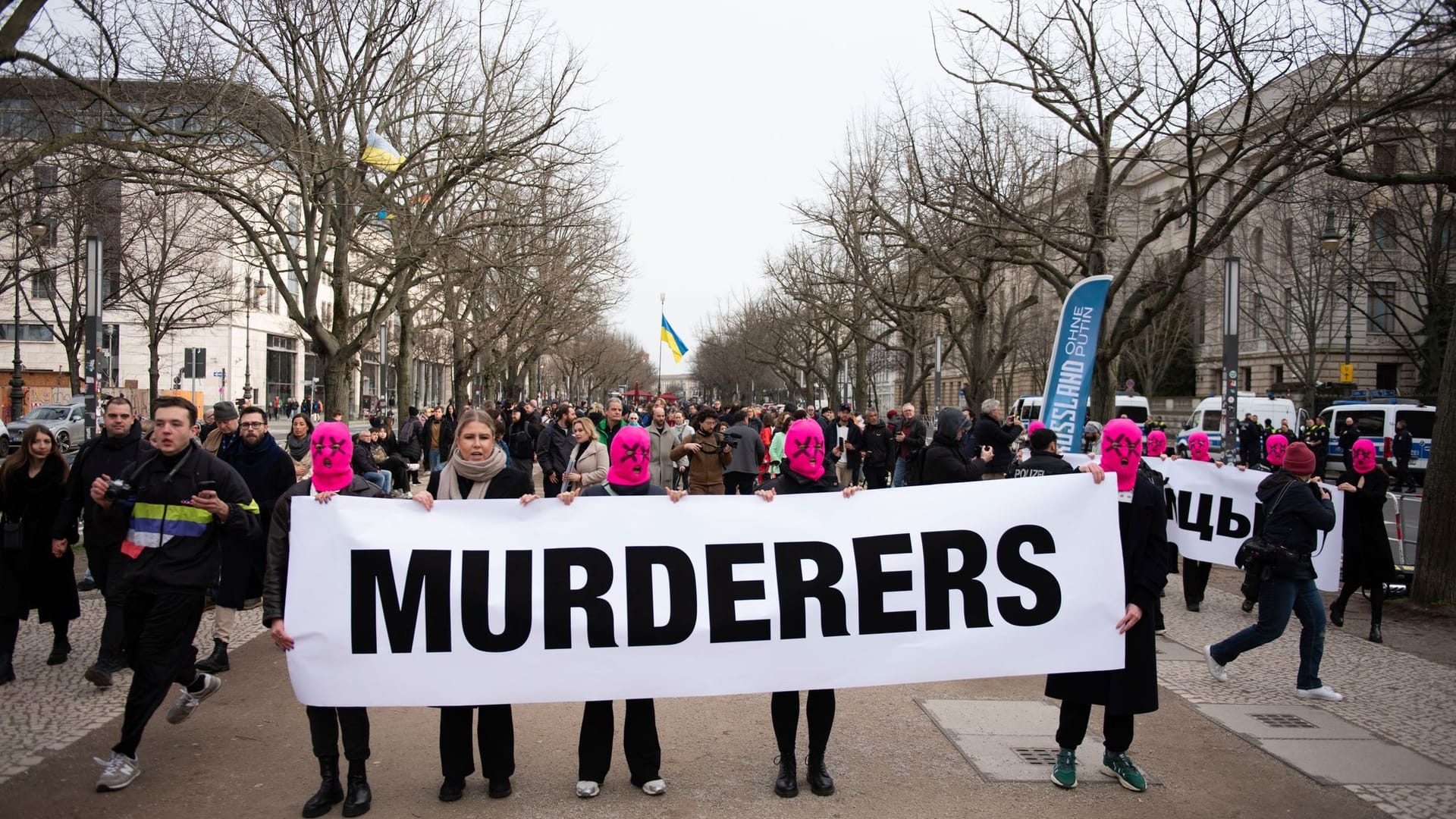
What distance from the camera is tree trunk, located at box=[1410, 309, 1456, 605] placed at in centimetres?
1023

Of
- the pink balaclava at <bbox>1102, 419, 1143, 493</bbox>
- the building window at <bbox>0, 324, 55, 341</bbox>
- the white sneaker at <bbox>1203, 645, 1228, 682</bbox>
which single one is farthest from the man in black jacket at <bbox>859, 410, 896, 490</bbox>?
the building window at <bbox>0, 324, 55, 341</bbox>

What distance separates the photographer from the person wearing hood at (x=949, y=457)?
→ 1054 centimetres

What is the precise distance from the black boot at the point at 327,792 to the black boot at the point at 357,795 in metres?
0.06

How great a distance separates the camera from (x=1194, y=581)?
1067cm

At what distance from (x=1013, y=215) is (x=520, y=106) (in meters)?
9.55

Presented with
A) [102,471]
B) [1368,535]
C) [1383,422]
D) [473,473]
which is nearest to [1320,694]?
[1368,535]

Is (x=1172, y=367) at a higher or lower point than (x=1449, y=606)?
higher

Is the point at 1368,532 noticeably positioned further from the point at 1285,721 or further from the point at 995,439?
the point at 995,439

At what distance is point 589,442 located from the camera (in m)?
11.4

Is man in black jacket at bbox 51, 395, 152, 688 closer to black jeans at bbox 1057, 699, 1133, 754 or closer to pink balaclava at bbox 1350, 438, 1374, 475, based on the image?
black jeans at bbox 1057, 699, 1133, 754

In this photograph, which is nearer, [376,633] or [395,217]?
[376,633]

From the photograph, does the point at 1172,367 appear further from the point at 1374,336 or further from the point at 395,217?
the point at 395,217

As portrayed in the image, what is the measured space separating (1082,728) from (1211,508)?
620cm

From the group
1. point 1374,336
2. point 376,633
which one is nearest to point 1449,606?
point 376,633
